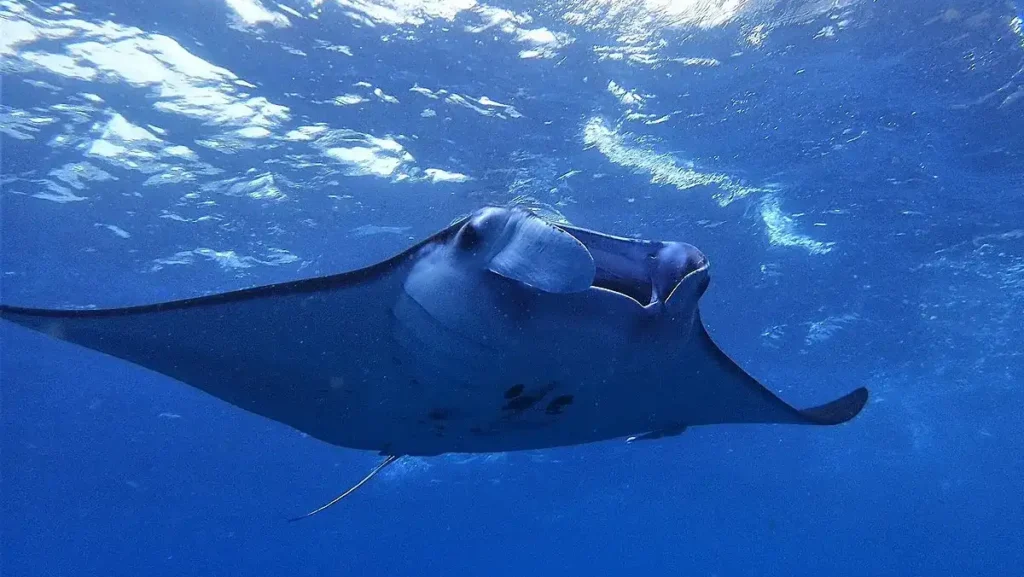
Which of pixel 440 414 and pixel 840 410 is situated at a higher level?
pixel 840 410

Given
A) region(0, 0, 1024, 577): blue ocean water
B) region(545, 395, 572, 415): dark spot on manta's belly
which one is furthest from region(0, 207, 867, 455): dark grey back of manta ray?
region(0, 0, 1024, 577): blue ocean water

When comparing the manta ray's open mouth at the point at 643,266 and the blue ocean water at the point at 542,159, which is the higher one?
the blue ocean water at the point at 542,159

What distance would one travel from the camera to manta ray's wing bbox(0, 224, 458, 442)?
2838 millimetres

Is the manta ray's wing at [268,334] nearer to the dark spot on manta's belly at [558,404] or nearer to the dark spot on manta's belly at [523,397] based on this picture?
the dark spot on manta's belly at [523,397]

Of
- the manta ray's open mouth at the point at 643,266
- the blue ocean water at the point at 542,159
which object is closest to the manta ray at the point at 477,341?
the manta ray's open mouth at the point at 643,266

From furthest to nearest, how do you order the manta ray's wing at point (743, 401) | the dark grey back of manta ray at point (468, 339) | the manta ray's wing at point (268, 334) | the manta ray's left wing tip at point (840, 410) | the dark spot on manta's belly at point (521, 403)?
the manta ray's left wing tip at point (840, 410), the dark spot on manta's belly at point (521, 403), the manta ray's wing at point (743, 401), the manta ray's wing at point (268, 334), the dark grey back of manta ray at point (468, 339)

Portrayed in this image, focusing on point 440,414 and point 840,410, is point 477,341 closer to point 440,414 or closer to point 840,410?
point 440,414

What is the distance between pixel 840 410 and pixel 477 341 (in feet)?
7.62

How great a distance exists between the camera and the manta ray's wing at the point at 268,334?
2838 millimetres

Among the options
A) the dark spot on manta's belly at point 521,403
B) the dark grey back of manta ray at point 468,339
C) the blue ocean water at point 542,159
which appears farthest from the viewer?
the blue ocean water at point 542,159

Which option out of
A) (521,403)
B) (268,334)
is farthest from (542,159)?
(268,334)

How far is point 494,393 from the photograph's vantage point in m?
3.30

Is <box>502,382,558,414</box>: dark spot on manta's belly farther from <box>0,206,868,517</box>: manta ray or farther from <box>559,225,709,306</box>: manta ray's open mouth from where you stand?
<box>559,225,709,306</box>: manta ray's open mouth

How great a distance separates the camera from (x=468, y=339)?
2906 mm
